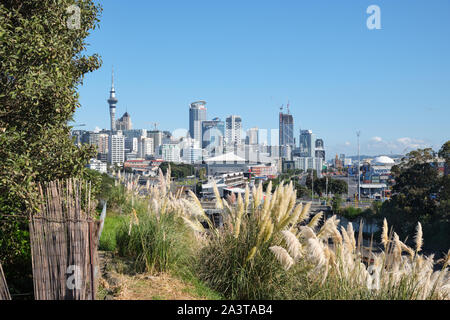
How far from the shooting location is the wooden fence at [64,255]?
3723 millimetres

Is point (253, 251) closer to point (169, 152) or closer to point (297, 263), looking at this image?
point (297, 263)

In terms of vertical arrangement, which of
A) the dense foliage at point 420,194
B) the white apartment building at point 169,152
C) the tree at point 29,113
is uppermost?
the white apartment building at point 169,152

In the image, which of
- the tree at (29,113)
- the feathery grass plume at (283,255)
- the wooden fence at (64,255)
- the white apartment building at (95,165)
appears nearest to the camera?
the wooden fence at (64,255)

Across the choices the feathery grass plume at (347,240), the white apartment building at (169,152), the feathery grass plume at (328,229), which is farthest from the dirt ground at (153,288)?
the white apartment building at (169,152)

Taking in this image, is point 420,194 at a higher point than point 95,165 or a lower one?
lower

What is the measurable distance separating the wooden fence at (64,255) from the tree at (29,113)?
40 centimetres

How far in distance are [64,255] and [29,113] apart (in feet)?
6.44

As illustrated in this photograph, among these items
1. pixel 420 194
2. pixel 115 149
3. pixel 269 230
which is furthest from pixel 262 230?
pixel 115 149

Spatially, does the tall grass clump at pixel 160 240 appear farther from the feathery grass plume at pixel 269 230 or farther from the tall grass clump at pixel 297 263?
the feathery grass plume at pixel 269 230

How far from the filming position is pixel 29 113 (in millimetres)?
4836

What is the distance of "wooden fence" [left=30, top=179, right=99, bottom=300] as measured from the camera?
372cm

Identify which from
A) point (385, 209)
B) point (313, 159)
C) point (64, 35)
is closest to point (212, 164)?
point (313, 159)

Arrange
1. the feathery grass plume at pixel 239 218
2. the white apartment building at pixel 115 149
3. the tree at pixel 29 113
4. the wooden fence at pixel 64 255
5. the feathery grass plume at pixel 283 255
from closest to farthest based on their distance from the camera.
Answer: the wooden fence at pixel 64 255 < the feathery grass plume at pixel 283 255 < the tree at pixel 29 113 < the feathery grass plume at pixel 239 218 < the white apartment building at pixel 115 149

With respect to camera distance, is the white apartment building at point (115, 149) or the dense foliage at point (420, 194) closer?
the dense foliage at point (420, 194)
